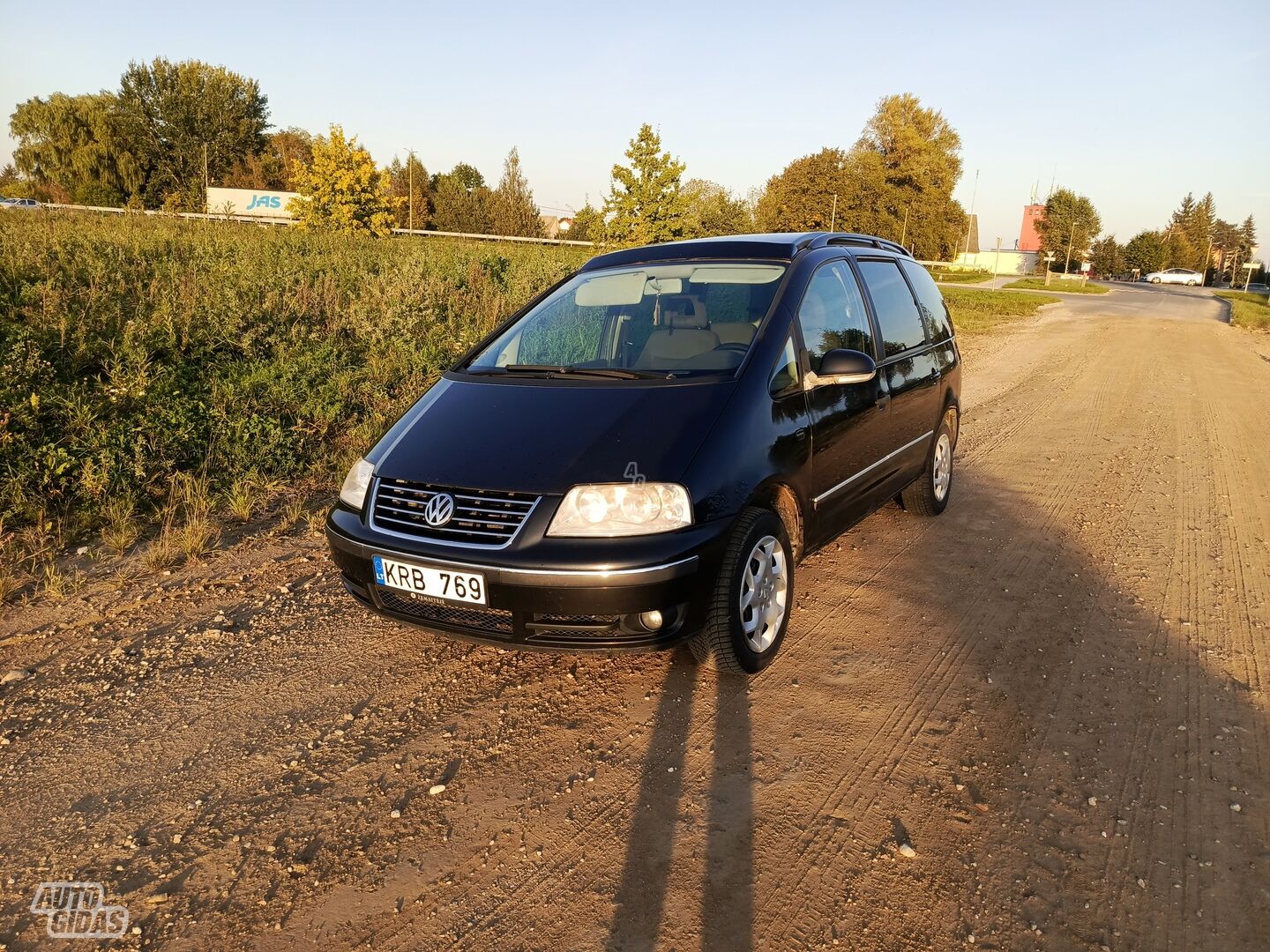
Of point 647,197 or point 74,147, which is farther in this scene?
point 74,147

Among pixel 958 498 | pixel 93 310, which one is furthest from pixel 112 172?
pixel 958 498

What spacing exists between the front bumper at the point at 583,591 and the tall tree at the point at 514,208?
5000cm

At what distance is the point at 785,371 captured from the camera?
3715 mm

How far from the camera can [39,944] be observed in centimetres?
213

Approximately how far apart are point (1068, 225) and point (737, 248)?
84377mm

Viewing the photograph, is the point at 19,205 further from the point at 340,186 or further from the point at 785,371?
the point at 785,371

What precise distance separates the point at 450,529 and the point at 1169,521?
16.1 ft

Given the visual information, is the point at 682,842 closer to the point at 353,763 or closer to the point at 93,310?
the point at 353,763

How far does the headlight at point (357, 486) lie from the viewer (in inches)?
137

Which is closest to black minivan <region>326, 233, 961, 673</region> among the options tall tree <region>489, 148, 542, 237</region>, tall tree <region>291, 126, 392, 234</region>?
tall tree <region>291, 126, 392, 234</region>

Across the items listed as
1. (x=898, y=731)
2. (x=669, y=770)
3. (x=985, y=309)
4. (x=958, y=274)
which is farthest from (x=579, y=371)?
(x=958, y=274)

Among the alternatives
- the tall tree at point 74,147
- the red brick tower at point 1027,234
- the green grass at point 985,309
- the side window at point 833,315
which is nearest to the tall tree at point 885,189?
Result: the green grass at point 985,309

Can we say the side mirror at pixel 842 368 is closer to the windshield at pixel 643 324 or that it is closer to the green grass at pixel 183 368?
the windshield at pixel 643 324

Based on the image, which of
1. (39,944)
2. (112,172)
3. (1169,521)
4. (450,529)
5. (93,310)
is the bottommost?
(39,944)
